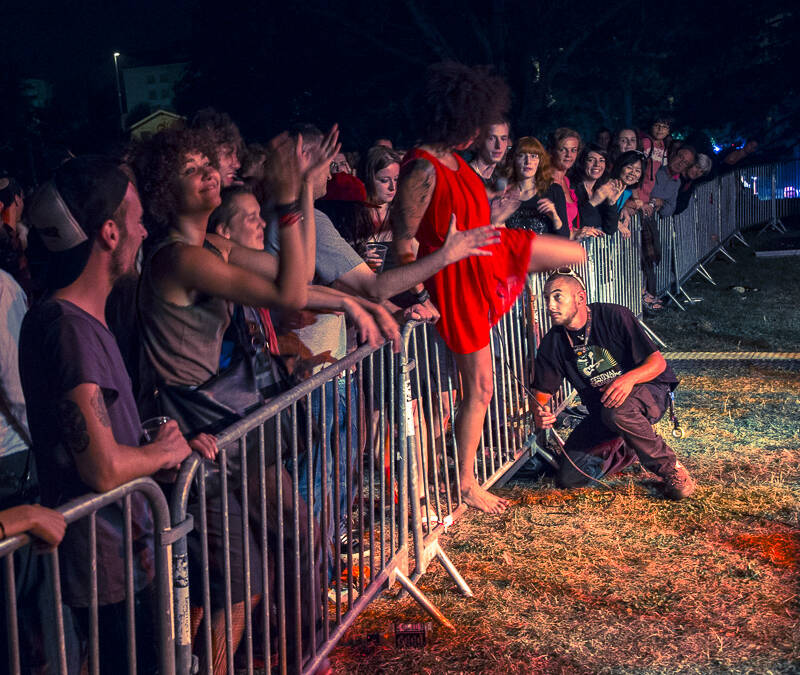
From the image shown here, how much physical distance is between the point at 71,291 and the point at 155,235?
619 mm

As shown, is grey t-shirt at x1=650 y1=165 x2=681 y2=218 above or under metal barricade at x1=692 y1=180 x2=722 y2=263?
above

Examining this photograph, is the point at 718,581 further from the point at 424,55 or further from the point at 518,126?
the point at 424,55

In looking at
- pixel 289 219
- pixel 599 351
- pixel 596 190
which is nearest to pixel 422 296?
pixel 599 351

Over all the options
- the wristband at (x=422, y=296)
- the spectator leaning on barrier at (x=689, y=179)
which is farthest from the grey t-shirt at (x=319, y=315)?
the spectator leaning on barrier at (x=689, y=179)

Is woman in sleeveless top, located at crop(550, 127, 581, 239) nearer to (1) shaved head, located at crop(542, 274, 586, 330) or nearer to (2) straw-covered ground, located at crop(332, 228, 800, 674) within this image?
(2) straw-covered ground, located at crop(332, 228, 800, 674)

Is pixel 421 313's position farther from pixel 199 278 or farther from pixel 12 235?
pixel 12 235

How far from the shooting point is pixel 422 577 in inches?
195

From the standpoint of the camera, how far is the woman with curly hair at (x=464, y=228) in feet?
15.9

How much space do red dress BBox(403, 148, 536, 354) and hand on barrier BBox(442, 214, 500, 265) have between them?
2.47ft

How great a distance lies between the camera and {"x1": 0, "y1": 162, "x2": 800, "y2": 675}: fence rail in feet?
8.58

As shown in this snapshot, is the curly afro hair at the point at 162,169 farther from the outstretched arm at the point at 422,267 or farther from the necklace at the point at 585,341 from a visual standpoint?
the necklace at the point at 585,341

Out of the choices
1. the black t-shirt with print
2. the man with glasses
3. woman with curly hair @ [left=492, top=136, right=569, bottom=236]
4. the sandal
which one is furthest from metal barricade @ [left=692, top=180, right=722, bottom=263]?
the black t-shirt with print

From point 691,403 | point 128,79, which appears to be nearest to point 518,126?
point 691,403

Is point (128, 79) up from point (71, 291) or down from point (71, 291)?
up
